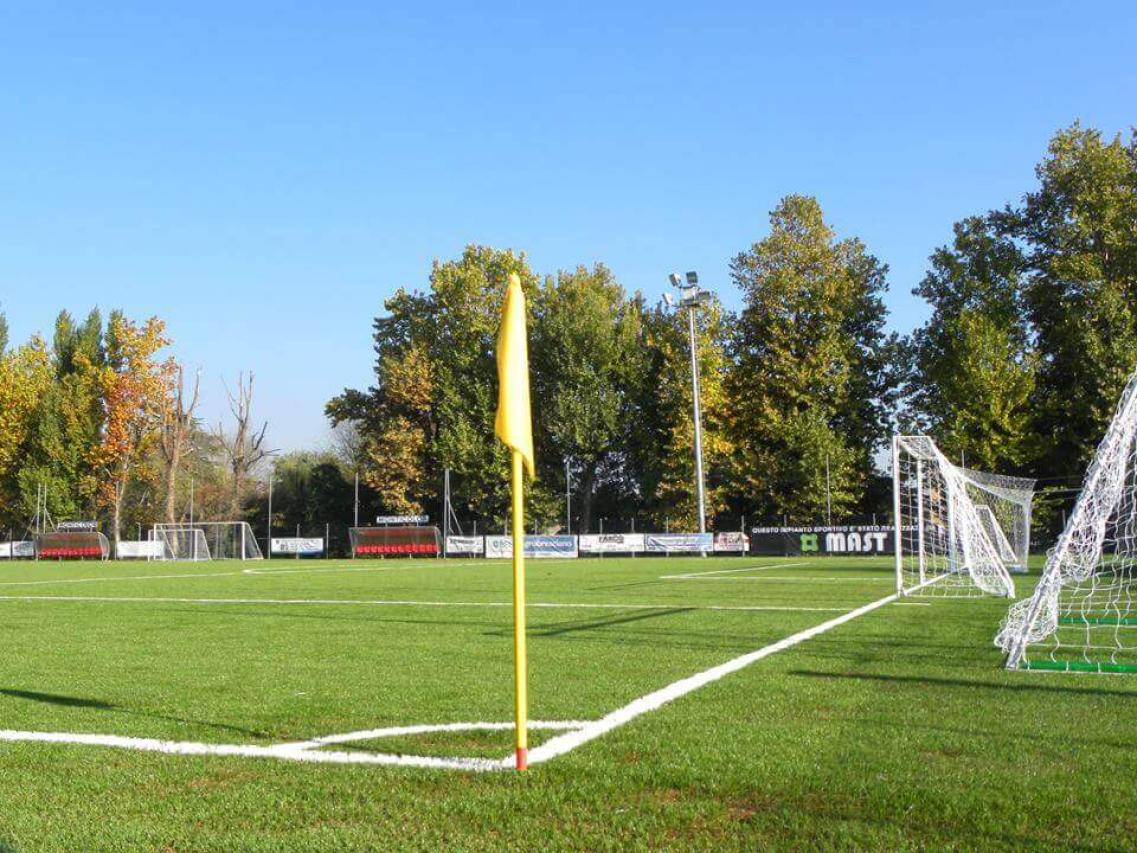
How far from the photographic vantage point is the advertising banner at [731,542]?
1710 inches

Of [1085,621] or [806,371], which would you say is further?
[806,371]

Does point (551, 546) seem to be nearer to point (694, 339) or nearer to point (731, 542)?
point (731, 542)

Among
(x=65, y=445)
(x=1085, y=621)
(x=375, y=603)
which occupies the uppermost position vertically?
(x=65, y=445)

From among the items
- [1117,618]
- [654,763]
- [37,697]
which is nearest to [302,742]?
[654,763]

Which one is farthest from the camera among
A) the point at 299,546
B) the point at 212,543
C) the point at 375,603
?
the point at 299,546

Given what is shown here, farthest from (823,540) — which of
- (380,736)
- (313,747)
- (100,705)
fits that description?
(313,747)

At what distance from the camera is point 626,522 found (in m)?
51.7

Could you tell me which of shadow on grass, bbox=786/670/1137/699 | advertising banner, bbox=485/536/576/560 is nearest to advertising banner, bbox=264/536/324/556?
advertising banner, bbox=485/536/576/560

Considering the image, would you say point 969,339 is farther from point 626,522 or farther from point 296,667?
point 296,667

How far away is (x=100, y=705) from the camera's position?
21.5 ft

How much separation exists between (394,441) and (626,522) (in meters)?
13.1

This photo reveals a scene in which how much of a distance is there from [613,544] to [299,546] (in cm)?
1848

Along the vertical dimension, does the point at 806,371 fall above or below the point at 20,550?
above

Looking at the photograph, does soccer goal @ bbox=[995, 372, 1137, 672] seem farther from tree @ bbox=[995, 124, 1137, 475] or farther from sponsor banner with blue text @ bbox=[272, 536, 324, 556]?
sponsor banner with blue text @ bbox=[272, 536, 324, 556]
